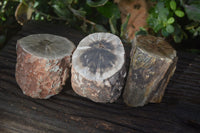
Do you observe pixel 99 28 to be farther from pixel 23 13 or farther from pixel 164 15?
pixel 23 13

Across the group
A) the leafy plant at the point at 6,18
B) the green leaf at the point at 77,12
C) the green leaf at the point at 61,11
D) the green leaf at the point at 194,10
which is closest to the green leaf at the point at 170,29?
the green leaf at the point at 194,10

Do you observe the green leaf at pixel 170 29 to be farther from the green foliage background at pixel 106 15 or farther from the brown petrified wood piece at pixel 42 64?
the brown petrified wood piece at pixel 42 64

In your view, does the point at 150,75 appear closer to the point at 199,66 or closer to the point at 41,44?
the point at 199,66

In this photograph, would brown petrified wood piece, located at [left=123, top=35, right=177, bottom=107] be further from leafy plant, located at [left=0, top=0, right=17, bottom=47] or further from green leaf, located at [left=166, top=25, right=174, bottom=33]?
leafy plant, located at [left=0, top=0, right=17, bottom=47]

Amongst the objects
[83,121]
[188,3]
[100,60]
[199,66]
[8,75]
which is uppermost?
[188,3]

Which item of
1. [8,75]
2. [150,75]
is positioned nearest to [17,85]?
[8,75]

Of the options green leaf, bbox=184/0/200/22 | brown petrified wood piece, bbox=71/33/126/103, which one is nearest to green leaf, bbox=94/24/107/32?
brown petrified wood piece, bbox=71/33/126/103

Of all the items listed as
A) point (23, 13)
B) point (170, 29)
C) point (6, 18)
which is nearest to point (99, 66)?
point (170, 29)
